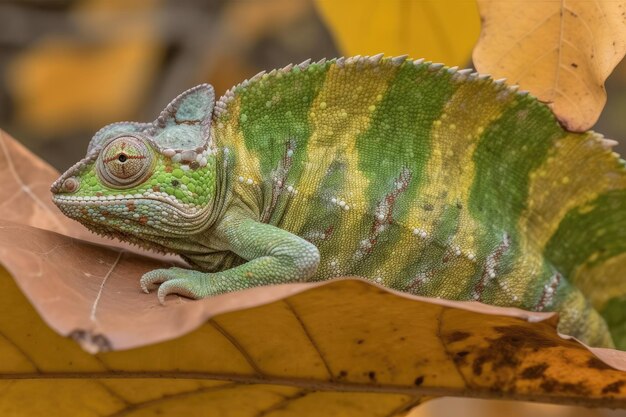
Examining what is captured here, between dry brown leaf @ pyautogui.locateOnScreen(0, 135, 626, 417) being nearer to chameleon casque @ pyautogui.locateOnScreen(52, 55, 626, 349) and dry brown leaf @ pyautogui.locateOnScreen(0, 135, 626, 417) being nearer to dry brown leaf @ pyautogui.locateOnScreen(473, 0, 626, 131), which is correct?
chameleon casque @ pyautogui.locateOnScreen(52, 55, 626, 349)

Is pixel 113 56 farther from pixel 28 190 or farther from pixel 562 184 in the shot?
pixel 562 184

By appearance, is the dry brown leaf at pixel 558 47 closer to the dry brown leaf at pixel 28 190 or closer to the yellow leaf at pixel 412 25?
the yellow leaf at pixel 412 25

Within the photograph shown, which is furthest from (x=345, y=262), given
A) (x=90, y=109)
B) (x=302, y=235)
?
(x=90, y=109)

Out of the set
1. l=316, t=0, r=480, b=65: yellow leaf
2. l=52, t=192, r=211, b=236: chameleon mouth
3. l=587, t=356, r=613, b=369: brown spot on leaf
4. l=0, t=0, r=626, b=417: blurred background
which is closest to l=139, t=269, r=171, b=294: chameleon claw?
l=52, t=192, r=211, b=236: chameleon mouth

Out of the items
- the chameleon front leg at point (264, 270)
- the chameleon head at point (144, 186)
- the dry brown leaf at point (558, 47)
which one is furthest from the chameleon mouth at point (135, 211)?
the dry brown leaf at point (558, 47)

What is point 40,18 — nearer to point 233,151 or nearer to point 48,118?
point 48,118

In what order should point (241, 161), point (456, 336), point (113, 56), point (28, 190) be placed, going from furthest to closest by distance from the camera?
point (113, 56) < point (28, 190) < point (241, 161) < point (456, 336)

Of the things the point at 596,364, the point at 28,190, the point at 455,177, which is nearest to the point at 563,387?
the point at 596,364
